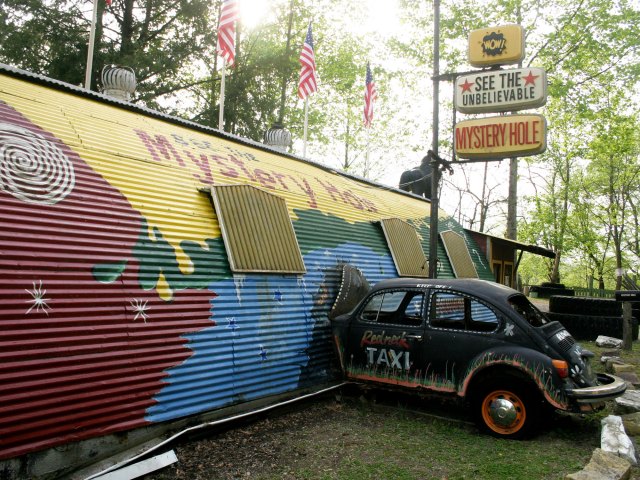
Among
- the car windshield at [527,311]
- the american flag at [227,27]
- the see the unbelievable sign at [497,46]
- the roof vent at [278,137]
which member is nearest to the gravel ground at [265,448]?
the car windshield at [527,311]

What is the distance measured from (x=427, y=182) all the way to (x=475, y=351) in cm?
1276

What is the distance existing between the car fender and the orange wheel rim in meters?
0.25

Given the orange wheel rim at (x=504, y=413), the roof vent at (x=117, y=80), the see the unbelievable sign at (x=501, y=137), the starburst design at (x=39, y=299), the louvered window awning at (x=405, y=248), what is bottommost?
the orange wheel rim at (x=504, y=413)

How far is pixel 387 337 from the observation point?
6664 mm

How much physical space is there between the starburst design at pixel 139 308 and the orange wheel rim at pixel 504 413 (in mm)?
4141

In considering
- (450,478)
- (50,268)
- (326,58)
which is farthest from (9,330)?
(326,58)

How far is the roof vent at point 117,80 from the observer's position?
30.0 ft

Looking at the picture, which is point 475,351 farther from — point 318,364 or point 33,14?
point 33,14

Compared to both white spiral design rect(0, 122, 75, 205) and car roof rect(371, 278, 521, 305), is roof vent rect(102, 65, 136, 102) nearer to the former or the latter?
white spiral design rect(0, 122, 75, 205)

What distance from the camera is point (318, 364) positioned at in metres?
7.37

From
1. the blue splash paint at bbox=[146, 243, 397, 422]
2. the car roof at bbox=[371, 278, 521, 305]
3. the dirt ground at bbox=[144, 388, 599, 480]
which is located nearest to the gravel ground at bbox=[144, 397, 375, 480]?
the dirt ground at bbox=[144, 388, 599, 480]

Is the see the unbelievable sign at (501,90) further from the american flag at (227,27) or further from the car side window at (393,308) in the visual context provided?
the american flag at (227,27)

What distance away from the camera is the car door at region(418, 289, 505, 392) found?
19.7ft

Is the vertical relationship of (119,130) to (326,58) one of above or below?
below
